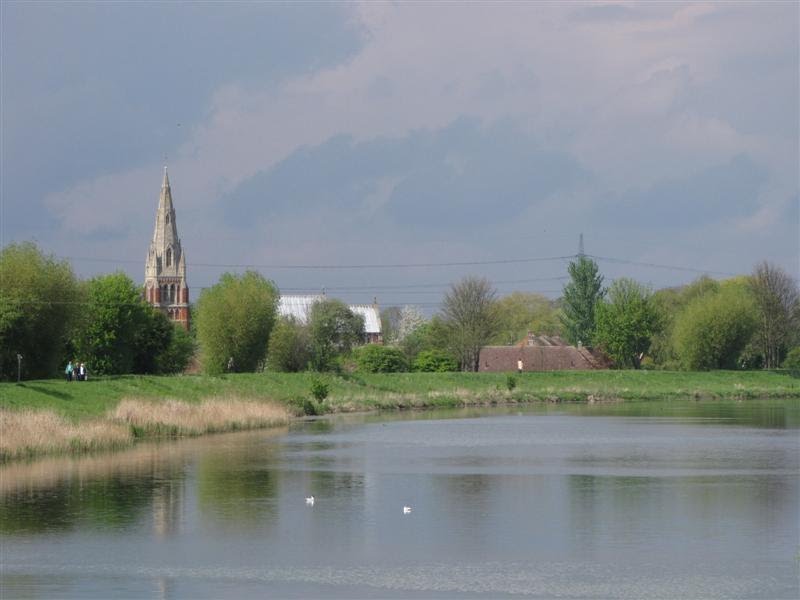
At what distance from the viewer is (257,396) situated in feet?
199

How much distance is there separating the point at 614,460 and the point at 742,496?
9056 millimetres

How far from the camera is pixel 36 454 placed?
37.8m

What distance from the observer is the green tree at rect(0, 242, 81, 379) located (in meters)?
61.2

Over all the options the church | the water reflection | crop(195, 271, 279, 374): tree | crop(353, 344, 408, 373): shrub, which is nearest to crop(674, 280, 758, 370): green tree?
crop(353, 344, 408, 373): shrub

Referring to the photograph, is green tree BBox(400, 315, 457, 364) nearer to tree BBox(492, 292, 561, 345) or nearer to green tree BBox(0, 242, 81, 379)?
tree BBox(492, 292, 561, 345)

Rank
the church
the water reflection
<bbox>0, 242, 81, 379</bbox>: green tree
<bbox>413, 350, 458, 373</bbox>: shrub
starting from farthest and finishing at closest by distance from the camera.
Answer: the church
<bbox>413, 350, 458, 373</bbox>: shrub
<bbox>0, 242, 81, 379</bbox>: green tree
the water reflection

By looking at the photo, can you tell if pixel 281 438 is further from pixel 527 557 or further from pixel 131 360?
pixel 131 360

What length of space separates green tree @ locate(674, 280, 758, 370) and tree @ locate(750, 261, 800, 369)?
357cm

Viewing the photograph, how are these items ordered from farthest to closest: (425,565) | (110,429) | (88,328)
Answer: (88,328)
(110,429)
(425,565)

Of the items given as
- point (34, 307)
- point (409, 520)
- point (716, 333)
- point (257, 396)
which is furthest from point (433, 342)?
point (409, 520)

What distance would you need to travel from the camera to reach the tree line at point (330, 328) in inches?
2539

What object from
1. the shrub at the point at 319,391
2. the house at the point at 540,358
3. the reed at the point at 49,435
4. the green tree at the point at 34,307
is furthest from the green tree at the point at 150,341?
the reed at the point at 49,435

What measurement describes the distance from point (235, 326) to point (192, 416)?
38796mm

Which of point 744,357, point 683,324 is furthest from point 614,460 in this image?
point 744,357
